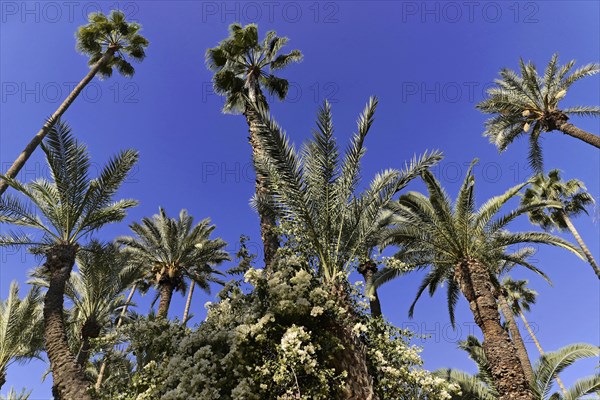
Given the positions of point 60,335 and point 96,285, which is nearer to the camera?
point 60,335

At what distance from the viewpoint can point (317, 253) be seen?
790 cm

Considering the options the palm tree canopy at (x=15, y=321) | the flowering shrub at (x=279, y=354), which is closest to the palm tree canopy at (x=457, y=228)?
the flowering shrub at (x=279, y=354)

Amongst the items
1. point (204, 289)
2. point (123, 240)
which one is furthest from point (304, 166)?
point (204, 289)

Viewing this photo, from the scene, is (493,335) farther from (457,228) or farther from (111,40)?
(111,40)

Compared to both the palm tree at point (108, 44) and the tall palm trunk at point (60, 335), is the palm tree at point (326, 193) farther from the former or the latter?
the palm tree at point (108, 44)

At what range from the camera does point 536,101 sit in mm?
16031

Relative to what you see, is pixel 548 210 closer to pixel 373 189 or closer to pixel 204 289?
pixel 373 189

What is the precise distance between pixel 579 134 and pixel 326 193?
12240 millimetres

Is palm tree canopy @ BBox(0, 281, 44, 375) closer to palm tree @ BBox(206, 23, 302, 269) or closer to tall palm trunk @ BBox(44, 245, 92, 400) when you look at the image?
tall palm trunk @ BBox(44, 245, 92, 400)

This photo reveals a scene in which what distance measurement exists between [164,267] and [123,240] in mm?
3277

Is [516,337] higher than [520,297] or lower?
lower

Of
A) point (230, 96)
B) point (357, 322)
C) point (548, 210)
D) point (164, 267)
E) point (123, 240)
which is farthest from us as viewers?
point (548, 210)

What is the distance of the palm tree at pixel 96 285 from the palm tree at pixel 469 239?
1004cm

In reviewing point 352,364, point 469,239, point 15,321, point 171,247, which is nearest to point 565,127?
point 469,239
